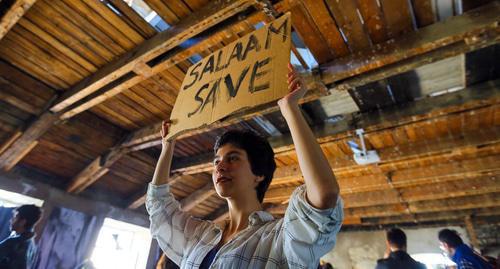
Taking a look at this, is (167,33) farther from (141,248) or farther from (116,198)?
(141,248)

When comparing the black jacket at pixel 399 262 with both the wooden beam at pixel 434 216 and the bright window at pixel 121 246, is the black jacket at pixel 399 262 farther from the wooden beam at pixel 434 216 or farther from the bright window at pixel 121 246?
the bright window at pixel 121 246

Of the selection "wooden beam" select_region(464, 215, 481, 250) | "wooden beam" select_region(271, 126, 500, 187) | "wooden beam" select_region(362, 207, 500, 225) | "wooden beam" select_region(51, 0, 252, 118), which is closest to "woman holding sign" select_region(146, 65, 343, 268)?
"wooden beam" select_region(51, 0, 252, 118)

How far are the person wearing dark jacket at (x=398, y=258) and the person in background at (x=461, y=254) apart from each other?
747mm

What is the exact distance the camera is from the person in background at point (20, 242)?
2584 mm

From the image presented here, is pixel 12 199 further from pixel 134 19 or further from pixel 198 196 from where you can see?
pixel 134 19

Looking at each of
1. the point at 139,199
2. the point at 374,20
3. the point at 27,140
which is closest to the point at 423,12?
the point at 374,20

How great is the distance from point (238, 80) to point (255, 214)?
69 cm

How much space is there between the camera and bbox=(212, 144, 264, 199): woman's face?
1277mm

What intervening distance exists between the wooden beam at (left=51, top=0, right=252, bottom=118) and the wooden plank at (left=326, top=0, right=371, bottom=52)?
689mm

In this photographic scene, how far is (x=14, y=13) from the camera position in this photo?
89.9 inches

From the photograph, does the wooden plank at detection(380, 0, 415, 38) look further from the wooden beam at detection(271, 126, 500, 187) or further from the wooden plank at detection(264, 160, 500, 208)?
the wooden plank at detection(264, 160, 500, 208)

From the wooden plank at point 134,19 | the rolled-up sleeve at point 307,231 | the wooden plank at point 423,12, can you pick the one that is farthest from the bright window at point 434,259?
the wooden plank at point 134,19

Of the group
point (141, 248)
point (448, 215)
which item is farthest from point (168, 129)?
point (448, 215)

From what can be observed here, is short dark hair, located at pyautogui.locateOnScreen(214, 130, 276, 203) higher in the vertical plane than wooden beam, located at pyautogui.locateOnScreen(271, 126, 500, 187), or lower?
lower
